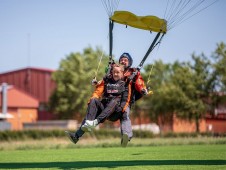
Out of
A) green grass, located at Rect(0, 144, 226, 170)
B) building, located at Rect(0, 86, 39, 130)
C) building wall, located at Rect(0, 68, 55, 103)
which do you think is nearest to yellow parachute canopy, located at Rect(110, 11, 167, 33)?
green grass, located at Rect(0, 144, 226, 170)

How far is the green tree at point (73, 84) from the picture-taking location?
6169cm

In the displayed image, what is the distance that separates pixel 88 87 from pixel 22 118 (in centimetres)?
930

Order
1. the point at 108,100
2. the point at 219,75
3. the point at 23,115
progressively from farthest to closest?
the point at 23,115, the point at 219,75, the point at 108,100

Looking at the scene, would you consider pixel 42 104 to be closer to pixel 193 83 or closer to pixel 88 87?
pixel 88 87

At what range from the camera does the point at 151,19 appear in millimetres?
13078

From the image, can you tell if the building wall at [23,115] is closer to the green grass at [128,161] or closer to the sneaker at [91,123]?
the green grass at [128,161]

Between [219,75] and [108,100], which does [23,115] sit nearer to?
[219,75]

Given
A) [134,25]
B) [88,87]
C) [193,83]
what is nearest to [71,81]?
[88,87]

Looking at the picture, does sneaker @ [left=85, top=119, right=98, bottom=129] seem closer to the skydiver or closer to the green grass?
the skydiver

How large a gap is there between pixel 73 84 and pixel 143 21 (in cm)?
4989

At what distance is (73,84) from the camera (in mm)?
62625

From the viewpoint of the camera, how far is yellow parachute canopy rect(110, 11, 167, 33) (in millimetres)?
13070

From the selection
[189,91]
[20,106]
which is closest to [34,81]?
[20,106]

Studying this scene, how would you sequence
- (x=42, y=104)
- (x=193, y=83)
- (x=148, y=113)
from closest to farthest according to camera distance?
(x=193, y=83) → (x=148, y=113) → (x=42, y=104)
